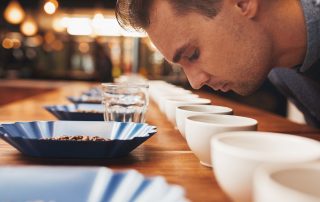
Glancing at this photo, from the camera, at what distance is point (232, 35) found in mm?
1779

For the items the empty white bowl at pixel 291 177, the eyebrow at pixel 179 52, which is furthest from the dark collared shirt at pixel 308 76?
the empty white bowl at pixel 291 177

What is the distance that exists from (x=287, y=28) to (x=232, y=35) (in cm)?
23

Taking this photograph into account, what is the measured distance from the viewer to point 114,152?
1.03 m

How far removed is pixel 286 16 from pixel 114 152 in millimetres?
1073

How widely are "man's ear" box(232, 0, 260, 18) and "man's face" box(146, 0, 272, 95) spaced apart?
2 centimetres

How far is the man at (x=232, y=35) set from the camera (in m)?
1.74

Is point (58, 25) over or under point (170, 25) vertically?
under

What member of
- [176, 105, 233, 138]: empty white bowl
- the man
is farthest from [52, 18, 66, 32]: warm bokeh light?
[176, 105, 233, 138]: empty white bowl

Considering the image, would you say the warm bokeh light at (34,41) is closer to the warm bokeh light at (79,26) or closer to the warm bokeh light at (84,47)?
the warm bokeh light at (84,47)

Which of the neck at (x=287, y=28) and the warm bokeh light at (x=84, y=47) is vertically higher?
the neck at (x=287, y=28)

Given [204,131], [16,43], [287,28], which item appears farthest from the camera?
[16,43]

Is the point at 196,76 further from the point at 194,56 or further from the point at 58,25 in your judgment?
the point at 58,25

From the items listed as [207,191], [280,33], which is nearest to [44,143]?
[207,191]

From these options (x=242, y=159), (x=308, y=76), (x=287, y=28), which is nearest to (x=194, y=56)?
(x=287, y=28)
